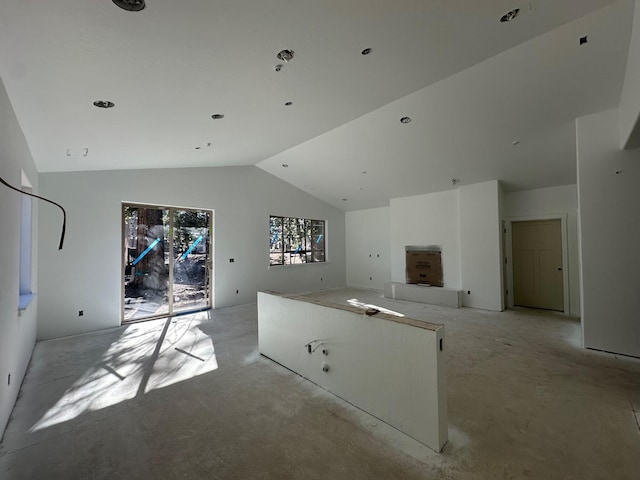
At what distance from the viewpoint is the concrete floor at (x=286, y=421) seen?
69.7 inches

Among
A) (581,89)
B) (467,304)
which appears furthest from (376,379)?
(467,304)

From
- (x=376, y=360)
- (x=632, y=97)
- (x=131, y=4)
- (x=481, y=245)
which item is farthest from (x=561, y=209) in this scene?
(x=131, y=4)

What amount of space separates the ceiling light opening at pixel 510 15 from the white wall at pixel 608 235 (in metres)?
2.36

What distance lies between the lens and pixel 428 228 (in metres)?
7.16

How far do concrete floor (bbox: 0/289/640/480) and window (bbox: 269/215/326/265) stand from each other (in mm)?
4131

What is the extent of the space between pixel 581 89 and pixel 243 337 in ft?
17.7

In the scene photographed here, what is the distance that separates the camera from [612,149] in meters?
3.55

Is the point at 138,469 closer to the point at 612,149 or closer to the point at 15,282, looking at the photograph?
the point at 15,282

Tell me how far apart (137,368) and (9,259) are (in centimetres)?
168

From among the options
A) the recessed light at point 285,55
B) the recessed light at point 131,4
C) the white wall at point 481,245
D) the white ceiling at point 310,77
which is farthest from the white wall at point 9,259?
the white wall at point 481,245

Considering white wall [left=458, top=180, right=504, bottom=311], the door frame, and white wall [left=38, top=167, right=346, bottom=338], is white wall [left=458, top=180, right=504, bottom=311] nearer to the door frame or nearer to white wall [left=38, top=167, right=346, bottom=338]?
the door frame

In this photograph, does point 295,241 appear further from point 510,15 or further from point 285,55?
point 510,15

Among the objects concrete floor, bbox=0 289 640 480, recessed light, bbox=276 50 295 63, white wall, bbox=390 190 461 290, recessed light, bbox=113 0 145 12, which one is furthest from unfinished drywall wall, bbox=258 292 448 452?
white wall, bbox=390 190 461 290

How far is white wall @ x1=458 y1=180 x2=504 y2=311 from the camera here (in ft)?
19.0
